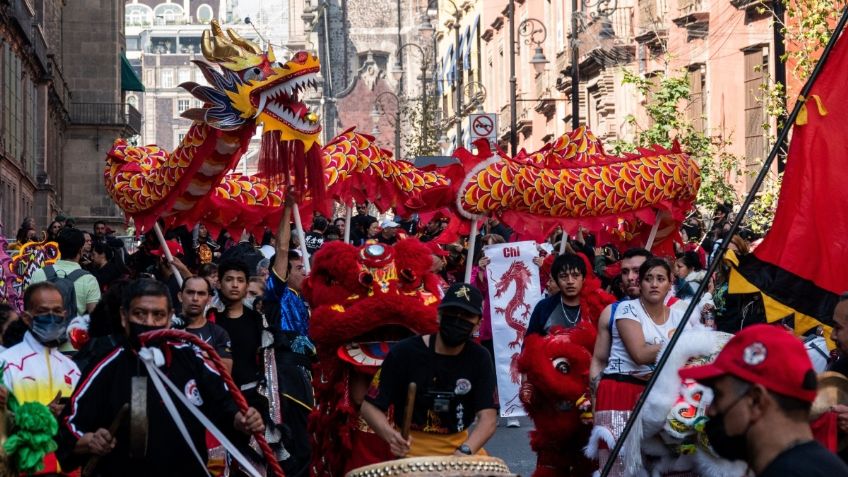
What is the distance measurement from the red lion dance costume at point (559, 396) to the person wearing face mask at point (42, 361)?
3.23 meters

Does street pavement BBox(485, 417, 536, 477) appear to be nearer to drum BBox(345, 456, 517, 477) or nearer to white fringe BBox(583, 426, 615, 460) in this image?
white fringe BBox(583, 426, 615, 460)

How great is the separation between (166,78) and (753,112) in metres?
132

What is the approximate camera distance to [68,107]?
50.1 metres

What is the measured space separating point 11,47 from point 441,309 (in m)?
28.0

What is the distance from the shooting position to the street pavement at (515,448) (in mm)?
13211

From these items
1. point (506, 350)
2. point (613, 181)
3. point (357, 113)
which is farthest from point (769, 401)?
point (357, 113)

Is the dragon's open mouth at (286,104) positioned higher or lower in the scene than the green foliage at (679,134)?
lower

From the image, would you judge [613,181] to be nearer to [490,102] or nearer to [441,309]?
[441,309]

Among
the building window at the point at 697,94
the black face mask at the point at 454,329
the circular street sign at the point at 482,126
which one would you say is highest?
the building window at the point at 697,94

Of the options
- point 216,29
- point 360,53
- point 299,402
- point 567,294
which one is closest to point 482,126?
point 216,29

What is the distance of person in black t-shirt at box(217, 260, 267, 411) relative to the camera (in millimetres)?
9844

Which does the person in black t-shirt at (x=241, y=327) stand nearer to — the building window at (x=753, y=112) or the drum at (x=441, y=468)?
the drum at (x=441, y=468)

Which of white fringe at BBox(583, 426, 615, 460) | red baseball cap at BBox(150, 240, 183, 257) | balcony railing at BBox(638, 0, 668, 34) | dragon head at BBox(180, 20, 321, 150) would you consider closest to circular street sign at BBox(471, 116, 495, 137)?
balcony railing at BBox(638, 0, 668, 34)

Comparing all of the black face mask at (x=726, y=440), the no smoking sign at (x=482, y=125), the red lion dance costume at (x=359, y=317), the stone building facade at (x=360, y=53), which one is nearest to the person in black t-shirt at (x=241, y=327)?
the red lion dance costume at (x=359, y=317)
